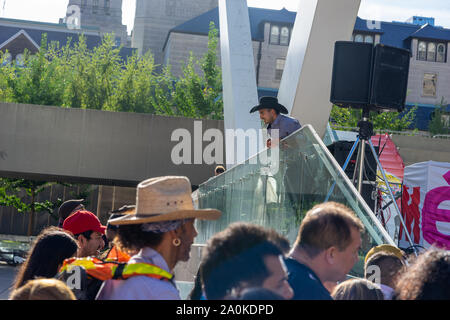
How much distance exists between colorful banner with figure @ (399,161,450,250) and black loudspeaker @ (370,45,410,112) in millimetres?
2965

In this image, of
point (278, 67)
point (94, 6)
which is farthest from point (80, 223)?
point (94, 6)

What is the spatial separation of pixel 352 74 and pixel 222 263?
18.4ft

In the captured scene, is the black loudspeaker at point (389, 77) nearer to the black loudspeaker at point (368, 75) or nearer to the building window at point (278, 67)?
the black loudspeaker at point (368, 75)


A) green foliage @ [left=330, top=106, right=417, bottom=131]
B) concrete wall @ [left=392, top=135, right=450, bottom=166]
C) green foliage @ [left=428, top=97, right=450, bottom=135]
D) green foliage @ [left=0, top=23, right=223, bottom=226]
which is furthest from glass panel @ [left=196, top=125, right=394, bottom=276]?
green foliage @ [left=428, top=97, right=450, bottom=135]

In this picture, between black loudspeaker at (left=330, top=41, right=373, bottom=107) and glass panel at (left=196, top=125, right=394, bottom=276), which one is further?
black loudspeaker at (left=330, top=41, right=373, bottom=107)

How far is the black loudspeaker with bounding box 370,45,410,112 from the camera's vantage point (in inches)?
292

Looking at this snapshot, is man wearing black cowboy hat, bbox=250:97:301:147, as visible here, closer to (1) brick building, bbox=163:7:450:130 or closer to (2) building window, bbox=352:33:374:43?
(1) brick building, bbox=163:7:450:130

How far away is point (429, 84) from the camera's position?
50.1 metres

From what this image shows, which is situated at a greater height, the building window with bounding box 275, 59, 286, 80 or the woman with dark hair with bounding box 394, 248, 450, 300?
the building window with bounding box 275, 59, 286, 80

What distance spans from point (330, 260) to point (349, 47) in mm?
5167

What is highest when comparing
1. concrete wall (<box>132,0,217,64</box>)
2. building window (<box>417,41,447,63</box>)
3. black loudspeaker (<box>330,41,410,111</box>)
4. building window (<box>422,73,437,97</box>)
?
concrete wall (<box>132,0,217,64</box>)

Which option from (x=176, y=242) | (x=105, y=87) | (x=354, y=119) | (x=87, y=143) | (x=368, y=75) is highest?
(x=105, y=87)

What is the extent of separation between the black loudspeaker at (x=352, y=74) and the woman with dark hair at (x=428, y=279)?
5.19 metres

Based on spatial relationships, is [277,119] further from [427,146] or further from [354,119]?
[354,119]
